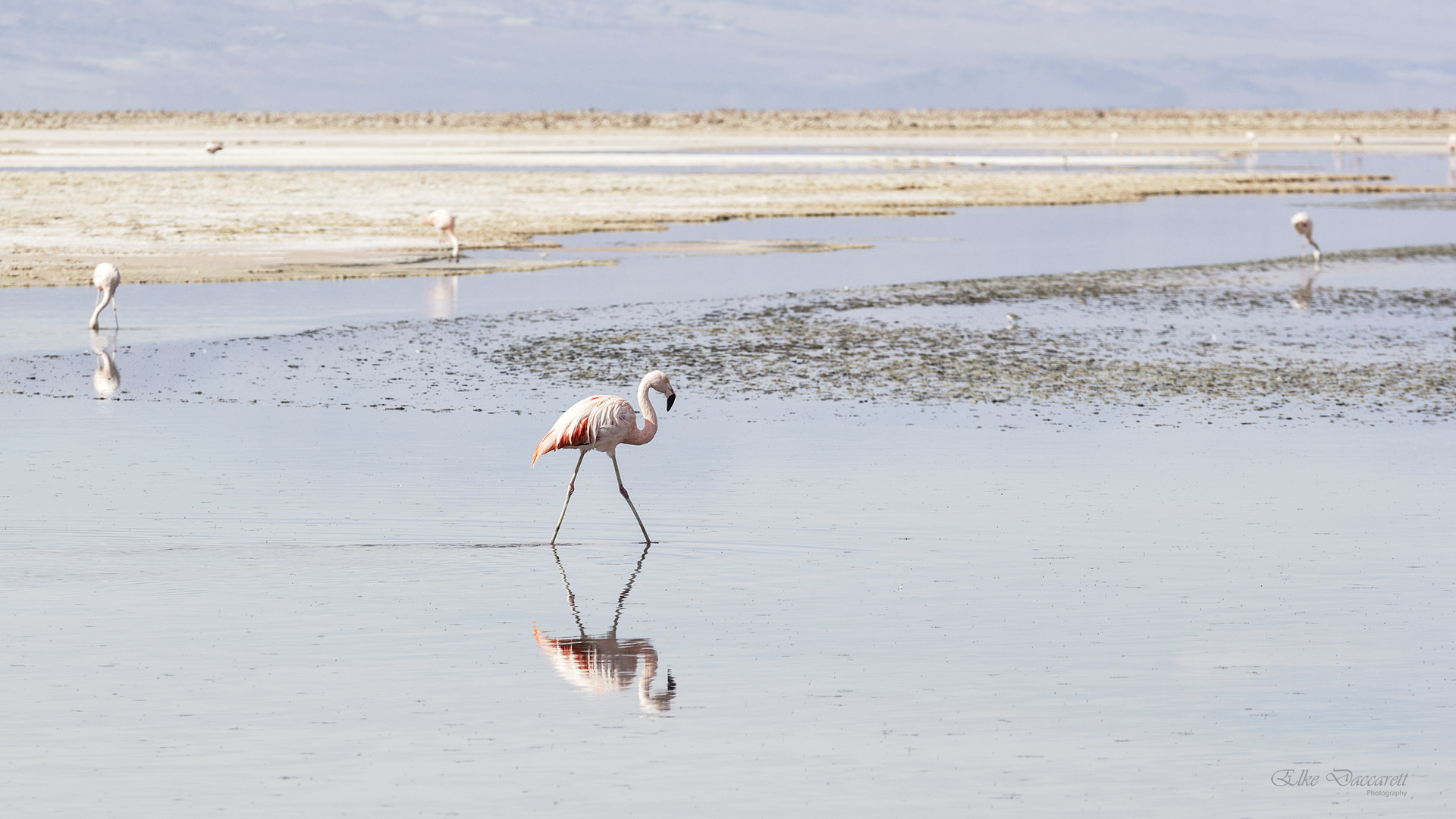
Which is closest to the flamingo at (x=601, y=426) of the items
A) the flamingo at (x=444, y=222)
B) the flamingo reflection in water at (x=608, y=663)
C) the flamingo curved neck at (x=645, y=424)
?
the flamingo curved neck at (x=645, y=424)

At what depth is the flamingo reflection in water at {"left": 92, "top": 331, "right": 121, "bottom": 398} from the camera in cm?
1709

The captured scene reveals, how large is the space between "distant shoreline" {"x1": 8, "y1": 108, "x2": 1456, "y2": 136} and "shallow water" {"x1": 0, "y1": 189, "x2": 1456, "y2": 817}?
386 ft

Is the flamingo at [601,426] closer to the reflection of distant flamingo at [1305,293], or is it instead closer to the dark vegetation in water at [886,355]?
the dark vegetation in water at [886,355]

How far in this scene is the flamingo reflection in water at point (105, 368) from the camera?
17094mm

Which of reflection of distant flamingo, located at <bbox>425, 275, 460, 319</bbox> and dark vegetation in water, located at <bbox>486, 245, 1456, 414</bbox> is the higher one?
dark vegetation in water, located at <bbox>486, 245, 1456, 414</bbox>

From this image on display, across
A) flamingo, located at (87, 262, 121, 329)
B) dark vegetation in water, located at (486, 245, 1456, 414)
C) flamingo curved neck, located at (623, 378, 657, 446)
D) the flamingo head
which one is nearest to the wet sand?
flamingo, located at (87, 262, 121, 329)

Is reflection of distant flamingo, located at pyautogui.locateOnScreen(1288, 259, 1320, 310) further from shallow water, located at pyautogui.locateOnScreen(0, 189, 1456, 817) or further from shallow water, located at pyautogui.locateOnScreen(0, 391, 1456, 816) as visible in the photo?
shallow water, located at pyautogui.locateOnScreen(0, 391, 1456, 816)

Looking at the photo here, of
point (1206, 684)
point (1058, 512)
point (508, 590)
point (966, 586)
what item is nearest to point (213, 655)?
point (508, 590)

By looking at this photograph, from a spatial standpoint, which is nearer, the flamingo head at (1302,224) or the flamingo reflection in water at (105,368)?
the flamingo reflection in water at (105,368)

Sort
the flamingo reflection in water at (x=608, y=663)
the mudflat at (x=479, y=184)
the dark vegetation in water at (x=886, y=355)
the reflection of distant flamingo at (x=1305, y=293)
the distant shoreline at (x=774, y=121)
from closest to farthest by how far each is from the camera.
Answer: the flamingo reflection in water at (x=608, y=663), the dark vegetation in water at (x=886, y=355), the reflection of distant flamingo at (x=1305, y=293), the mudflat at (x=479, y=184), the distant shoreline at (x=774, y=121)

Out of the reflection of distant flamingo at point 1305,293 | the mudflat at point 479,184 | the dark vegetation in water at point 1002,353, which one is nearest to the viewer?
the dark vegetation in water at point 1002,353

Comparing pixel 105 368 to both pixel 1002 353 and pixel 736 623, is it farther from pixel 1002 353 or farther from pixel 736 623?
pixel 736 623

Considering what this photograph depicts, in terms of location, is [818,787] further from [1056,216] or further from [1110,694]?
[1056,216]

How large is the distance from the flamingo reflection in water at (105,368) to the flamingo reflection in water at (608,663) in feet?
30.4
